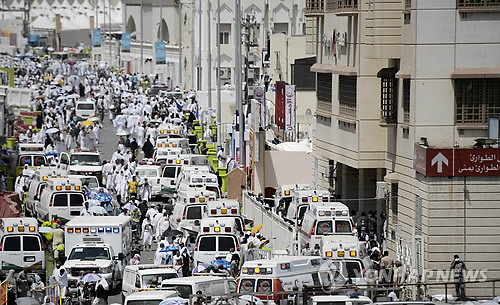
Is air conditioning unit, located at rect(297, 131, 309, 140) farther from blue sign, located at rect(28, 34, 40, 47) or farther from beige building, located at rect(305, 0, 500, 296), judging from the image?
blue sign, located at rect(28, 34, 40, 47)

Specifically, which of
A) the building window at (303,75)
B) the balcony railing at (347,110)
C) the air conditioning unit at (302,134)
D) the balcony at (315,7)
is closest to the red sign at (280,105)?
the air conditioning unit at (302,134)

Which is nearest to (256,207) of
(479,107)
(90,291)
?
(479,107)

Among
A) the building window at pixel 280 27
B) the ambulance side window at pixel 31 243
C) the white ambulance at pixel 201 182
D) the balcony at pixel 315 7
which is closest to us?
the ambulance side window at pixel 31 243

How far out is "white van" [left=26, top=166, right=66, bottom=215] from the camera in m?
41.6

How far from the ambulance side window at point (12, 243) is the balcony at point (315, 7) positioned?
45.2 ft

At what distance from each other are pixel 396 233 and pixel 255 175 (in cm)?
1251

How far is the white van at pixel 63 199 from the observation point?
127 ft

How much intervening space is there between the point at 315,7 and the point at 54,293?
55.4 ft

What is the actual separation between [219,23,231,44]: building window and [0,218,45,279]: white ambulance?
203 feet

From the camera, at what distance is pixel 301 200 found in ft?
125

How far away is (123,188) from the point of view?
45719 mm

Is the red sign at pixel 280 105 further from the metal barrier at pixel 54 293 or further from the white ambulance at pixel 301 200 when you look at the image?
the metal barrier at pixel 54 293

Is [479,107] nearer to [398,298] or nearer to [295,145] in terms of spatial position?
[398,298]

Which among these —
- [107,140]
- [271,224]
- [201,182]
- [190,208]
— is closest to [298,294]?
[271,224]
